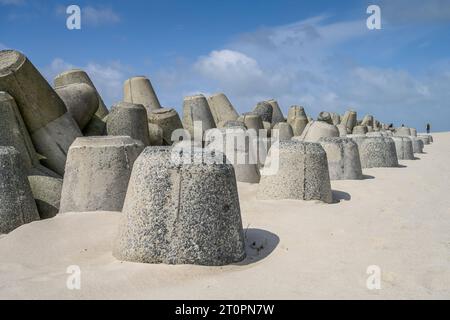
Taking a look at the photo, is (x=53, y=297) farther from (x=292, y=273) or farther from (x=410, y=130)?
(x=410, y=130)

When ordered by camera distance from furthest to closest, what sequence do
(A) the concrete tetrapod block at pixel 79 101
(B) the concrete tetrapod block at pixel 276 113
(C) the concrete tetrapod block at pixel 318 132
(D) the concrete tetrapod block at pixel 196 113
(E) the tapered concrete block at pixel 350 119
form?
1. (E) the tapered concrete block at pixel 350 119
2. (B) the concrete tetrapod block at pixel 276 113
3. (D) the concrete tetrapod block at pixel 196 113
4. (C) the concrete tetrapod block at pixel 318 132
5. (A) the concrete tetrapod block at pixel 79 101

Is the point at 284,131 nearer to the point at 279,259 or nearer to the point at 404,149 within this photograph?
the point at 404,149

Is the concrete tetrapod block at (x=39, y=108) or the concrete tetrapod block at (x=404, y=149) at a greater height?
the concrete tetrapod block at (x=39, y=108)

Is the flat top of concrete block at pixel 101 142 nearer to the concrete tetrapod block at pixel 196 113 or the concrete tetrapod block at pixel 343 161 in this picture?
the concrete tetrapod block at pixel 343 161

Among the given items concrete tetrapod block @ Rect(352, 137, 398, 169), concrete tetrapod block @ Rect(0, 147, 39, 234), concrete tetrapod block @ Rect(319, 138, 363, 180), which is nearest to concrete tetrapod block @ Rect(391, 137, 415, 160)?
concrete tetrapod block @ Rect(352, 137, 398, 169)

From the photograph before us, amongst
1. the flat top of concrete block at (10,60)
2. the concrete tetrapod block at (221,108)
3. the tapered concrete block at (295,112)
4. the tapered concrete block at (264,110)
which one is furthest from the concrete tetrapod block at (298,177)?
the tapered concrete block at (295,112)

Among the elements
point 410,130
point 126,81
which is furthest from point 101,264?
point 410,130

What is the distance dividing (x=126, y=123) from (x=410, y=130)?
19.5 metres

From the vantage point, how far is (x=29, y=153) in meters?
6.22

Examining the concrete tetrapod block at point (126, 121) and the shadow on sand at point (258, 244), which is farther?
the concrete tetrapod block at point (126, 121)

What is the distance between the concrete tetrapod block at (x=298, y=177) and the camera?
537 cm

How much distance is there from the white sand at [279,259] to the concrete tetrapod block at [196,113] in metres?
6.81

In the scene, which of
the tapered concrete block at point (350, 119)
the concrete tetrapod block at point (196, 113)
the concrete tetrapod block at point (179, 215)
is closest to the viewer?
the concrete tetrapod block at point (179, 215)

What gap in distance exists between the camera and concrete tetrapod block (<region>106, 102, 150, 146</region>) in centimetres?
802
